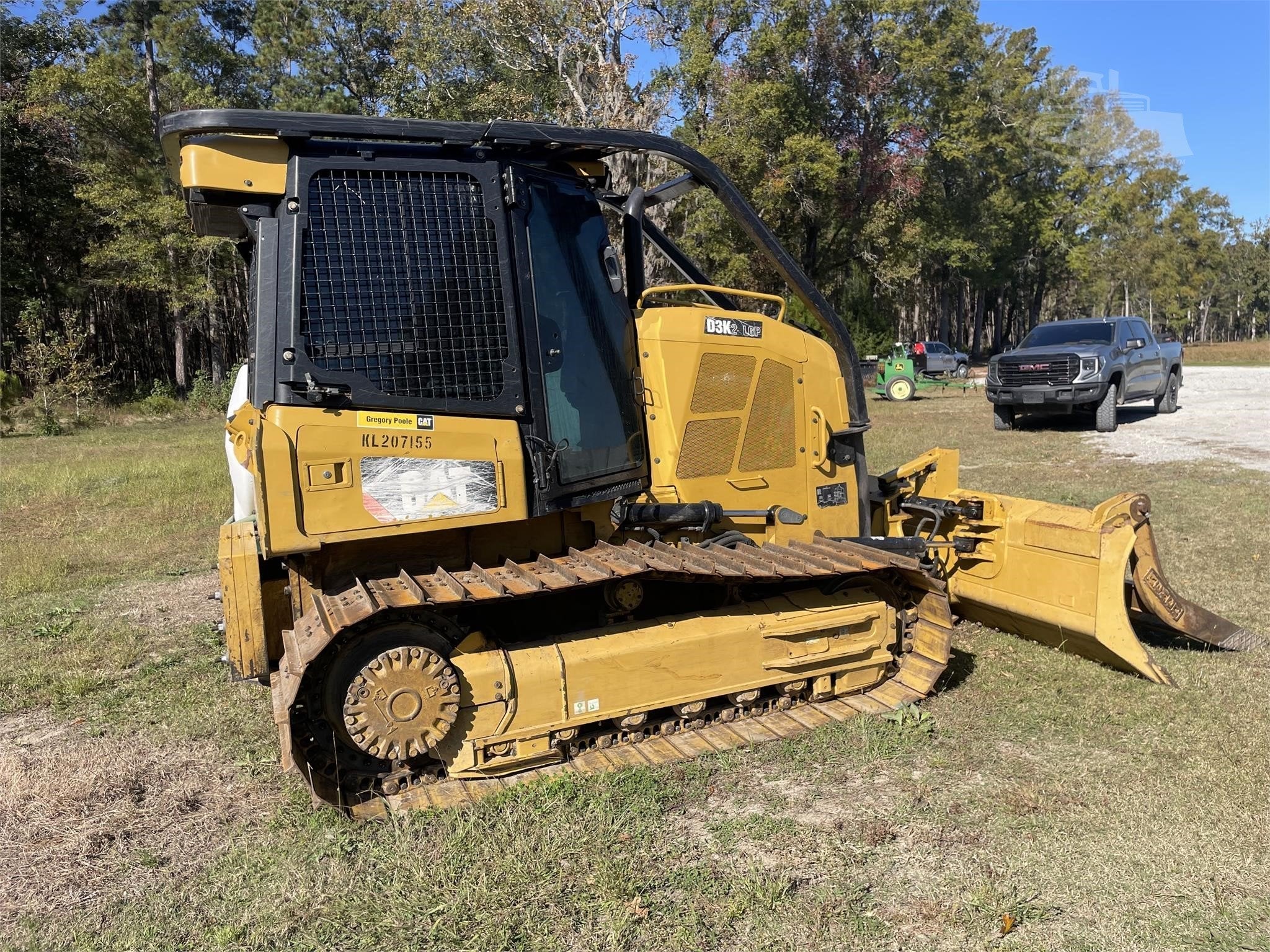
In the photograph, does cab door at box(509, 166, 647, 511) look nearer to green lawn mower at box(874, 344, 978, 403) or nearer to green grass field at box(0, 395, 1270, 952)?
green grass field at box(0, 395, 1270, 952)

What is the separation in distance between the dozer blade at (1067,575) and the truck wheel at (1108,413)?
1140cm

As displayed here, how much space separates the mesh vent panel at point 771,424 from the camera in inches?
193

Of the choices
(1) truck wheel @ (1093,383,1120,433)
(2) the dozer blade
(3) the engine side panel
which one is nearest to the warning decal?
(3) the engine side panel

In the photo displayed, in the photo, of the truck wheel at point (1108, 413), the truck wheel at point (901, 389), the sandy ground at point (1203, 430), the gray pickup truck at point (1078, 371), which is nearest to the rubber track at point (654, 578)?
the sandy ground at point (1203, 430)

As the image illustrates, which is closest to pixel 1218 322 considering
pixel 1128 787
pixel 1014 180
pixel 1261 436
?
pixel 1014 180

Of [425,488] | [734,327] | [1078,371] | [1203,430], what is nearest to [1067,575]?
[734,327]

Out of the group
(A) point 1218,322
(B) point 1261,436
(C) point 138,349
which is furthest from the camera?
(A) point 1218,322

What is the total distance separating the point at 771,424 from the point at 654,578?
130 centimetres

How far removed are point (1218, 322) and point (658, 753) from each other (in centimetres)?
10334

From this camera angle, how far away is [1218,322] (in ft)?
291

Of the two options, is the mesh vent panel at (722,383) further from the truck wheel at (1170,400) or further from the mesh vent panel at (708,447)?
the truck wheel at (1170,400)

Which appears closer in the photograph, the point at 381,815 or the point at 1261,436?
the point at 381,815

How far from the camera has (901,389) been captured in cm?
2520

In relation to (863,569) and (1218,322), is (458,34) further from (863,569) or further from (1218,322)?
(1218,322)
